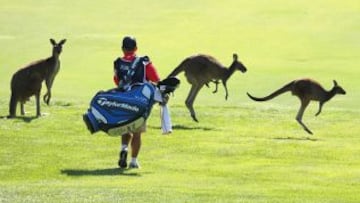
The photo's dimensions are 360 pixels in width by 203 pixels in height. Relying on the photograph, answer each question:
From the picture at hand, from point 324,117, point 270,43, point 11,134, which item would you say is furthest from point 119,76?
point 270,43

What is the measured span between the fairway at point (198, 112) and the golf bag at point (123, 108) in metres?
0.68

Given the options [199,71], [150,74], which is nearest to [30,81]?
[199,71]

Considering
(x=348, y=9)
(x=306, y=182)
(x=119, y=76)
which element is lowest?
(x=306, y=182)

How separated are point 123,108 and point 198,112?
939 centimetres

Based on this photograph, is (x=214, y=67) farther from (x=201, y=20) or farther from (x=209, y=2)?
(x=209, y=2)

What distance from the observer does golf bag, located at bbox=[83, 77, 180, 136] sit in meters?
13.3

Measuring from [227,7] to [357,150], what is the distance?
2472cm

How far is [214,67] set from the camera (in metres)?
21.3

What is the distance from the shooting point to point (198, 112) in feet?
74.1

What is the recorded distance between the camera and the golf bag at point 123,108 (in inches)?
522

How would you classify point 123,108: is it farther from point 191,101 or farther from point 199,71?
point 199,71

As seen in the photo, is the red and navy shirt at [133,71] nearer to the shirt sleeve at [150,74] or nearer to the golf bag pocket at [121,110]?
the shirt sleeve at [150,74]

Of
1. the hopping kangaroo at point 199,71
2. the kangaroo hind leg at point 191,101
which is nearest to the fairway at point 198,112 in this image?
the kangaroo hind leg at point 191,101

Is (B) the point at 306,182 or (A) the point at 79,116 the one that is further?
(A) the point at 79,116
